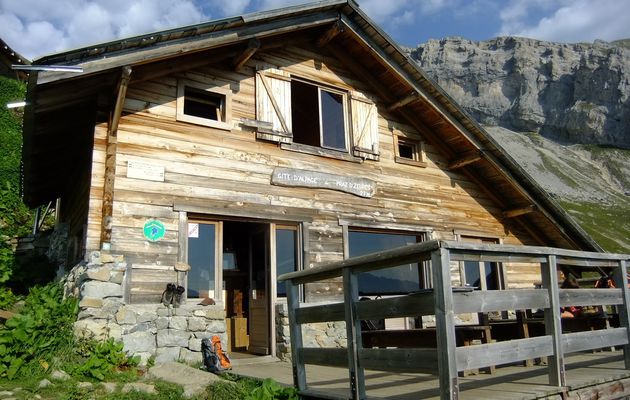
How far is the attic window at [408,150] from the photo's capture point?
481 inches

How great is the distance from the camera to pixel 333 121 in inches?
453

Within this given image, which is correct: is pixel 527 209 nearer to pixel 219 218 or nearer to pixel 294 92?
pixel 294 92

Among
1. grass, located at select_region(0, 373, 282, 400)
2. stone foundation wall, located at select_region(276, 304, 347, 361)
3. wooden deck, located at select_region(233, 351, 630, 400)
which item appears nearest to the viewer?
wooden deck, located at select_region(233, 351, 630, 400)

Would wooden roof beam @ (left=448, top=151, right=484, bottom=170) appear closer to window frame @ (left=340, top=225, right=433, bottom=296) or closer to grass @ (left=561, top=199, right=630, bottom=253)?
window frame @ (left=340, top=225, right=433, bottom=296)

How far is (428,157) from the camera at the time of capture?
12.7 m

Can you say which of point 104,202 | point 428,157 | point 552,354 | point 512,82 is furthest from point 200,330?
point 512,82

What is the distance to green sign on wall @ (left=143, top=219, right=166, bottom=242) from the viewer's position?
851 centimetres

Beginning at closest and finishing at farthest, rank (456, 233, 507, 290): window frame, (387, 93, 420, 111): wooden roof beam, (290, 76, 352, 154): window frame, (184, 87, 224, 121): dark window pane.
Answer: (184, 87, 224, 121): dark window pane, (290, 76, 352, 154): window frame, (387, 93, 420, 111): wooden roof beam, (456, 233, 507, 290): window frame

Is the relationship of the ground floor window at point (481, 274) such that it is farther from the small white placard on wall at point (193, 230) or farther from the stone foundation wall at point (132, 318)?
the stone foundation wall at point (132, 318)

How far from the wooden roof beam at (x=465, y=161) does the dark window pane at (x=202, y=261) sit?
6324 millimetres

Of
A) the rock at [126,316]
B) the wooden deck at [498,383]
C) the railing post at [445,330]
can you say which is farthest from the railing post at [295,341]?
the rock at [126,316]

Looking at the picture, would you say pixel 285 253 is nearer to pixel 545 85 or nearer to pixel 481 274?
pixel 481 274

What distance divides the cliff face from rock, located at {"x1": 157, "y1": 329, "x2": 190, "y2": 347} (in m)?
111

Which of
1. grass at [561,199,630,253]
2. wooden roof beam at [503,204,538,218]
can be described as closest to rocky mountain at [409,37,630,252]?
grass at [561,199,630,253]
